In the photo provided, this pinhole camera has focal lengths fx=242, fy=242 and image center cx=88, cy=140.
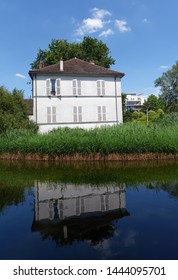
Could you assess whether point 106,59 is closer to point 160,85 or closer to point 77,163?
point 160,85

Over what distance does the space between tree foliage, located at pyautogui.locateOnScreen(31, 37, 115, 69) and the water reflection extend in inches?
1082

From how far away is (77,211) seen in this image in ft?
17.7

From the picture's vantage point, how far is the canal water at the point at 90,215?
3584mm

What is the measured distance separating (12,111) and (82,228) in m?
16.9

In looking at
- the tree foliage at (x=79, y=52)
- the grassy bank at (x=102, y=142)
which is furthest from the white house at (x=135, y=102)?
the grassy bank at (x=102, y=142)

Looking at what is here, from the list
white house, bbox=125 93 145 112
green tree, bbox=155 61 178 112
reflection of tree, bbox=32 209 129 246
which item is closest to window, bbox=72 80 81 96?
reflection of tree, bbox=32 209 129 246

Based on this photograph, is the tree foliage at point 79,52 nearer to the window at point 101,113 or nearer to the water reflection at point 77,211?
the window at point 101,113

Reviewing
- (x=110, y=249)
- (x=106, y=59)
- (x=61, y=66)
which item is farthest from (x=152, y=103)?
(x=110, y=249)

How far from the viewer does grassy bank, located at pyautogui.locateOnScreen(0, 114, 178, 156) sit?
39.5 ft

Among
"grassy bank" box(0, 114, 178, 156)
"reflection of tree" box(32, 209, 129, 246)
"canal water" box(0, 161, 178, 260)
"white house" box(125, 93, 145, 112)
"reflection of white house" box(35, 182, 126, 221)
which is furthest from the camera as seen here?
"white house" box(125, 93, 145, 112)

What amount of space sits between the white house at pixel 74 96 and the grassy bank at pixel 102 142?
8.84 m

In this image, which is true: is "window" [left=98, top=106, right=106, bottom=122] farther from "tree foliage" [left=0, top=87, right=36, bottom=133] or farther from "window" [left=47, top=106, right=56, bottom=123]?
"tree foliage" [left=0, top=87, right=36, bottom=133]

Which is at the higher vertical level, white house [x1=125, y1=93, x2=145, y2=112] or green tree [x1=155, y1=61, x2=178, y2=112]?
white house [x1=125, y1=93, x2=145, y2=112]

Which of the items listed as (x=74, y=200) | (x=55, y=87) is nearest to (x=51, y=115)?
(x=55, y=87)
